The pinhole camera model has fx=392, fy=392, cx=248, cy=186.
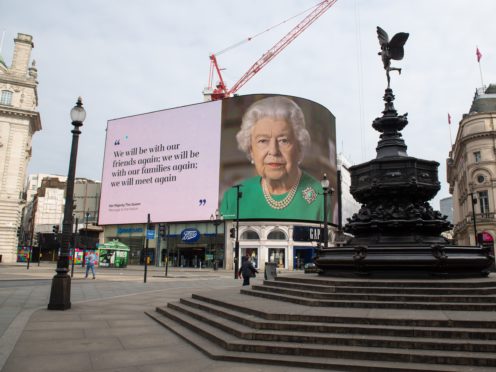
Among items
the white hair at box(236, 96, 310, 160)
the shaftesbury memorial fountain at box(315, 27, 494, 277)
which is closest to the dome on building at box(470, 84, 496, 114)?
the white hair at box(236, 96, 310, 160)

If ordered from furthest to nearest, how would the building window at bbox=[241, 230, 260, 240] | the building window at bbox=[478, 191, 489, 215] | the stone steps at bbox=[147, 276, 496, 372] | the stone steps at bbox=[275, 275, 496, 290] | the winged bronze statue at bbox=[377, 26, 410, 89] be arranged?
the building window at bbox=[241, 230, 260, 240]
the building window at bbox=[478, 191, 489, 215]
the winged bronze statue at bbox=[377, 26, 410, 89]
the stone steps at bbox=[275, 275, 496, 290]
the stone steps at bbox=[147, 276, 496, 372]

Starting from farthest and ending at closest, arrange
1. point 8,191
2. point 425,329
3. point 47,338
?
point 8,191 < point 47,338 < point 425,329

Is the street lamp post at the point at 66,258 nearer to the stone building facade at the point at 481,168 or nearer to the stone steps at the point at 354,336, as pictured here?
the stone steps at the point at 354,336

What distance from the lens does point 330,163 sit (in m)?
61.9

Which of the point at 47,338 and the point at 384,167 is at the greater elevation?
the point at 384,167

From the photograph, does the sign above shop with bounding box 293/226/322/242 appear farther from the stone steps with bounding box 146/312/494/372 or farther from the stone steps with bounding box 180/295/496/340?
the stone steps with bounding box 146/312/494/372

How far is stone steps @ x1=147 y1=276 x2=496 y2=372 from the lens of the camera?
5.70 metres

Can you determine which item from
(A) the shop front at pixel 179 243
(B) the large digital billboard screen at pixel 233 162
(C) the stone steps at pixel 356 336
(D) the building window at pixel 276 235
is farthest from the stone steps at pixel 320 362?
(A) the shop front at pixel 179 243

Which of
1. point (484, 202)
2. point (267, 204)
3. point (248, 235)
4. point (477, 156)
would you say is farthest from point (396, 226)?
point (477, 156)

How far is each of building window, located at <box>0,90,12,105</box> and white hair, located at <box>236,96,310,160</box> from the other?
31680mm

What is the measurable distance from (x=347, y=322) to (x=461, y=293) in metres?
2.87

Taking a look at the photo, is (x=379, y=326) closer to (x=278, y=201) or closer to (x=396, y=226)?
(x=396, y=226)

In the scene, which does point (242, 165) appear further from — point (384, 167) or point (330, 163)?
point (384, 167)

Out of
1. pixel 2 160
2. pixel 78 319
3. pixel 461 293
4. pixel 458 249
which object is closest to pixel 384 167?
pixel 458 249
